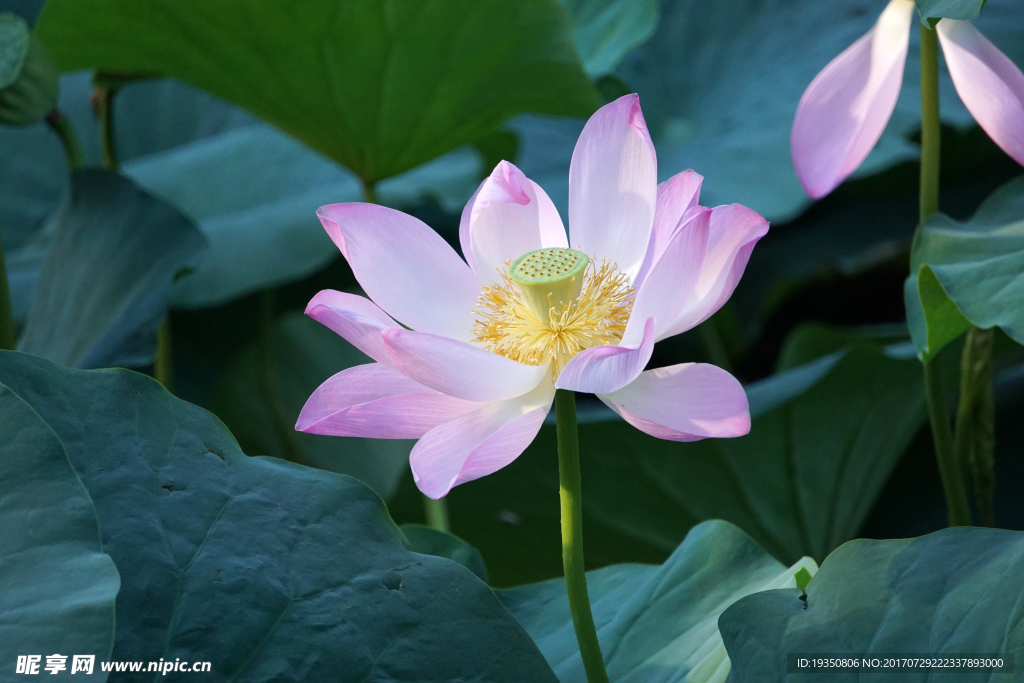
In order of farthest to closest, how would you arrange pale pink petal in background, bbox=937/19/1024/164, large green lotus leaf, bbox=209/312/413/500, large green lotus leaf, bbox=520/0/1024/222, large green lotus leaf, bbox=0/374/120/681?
1. large green lotus leaf, bbox=209/312/413/500
2. large green lotus leaf, bbox=520/0/1024/222
3. pale pink petal in background, bbox=937/19/1024/164
4. large green lotus leaf, bbox=0/374/120/681

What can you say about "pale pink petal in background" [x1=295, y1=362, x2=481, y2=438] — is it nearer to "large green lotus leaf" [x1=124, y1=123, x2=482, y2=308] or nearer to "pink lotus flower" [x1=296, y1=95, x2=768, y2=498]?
"pink lotus flower" [x1=296, y1=95, x2=768, y2=498]

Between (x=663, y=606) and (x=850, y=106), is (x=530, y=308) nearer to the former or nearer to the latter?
(x=663, y=606)

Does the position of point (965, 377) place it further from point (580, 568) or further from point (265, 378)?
point (265, 378)

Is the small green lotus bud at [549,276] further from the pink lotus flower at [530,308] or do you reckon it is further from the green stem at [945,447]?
the green stem at [945,447]

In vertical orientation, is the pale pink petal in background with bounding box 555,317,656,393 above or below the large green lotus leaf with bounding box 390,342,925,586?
above

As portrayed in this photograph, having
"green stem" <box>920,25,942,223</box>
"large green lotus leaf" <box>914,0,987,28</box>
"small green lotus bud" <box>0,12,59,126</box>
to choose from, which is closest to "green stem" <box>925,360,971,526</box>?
"green stem" <box>920,25,942,223</box>

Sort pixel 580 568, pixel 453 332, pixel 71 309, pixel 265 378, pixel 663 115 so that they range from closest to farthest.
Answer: pixel 580 568 → pixel 453 332 → pixel 71 309 → pixel 265 378 → pixel 663 115

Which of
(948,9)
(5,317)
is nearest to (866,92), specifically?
(948,9)

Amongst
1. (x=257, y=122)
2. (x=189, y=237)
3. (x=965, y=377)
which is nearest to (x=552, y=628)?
(x=965, y=377)

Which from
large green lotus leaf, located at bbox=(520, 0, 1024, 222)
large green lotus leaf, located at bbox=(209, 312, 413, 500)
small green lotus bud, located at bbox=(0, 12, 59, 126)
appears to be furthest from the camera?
large green lotus leaf, located at bbox=(209, 312, 413, 500)
